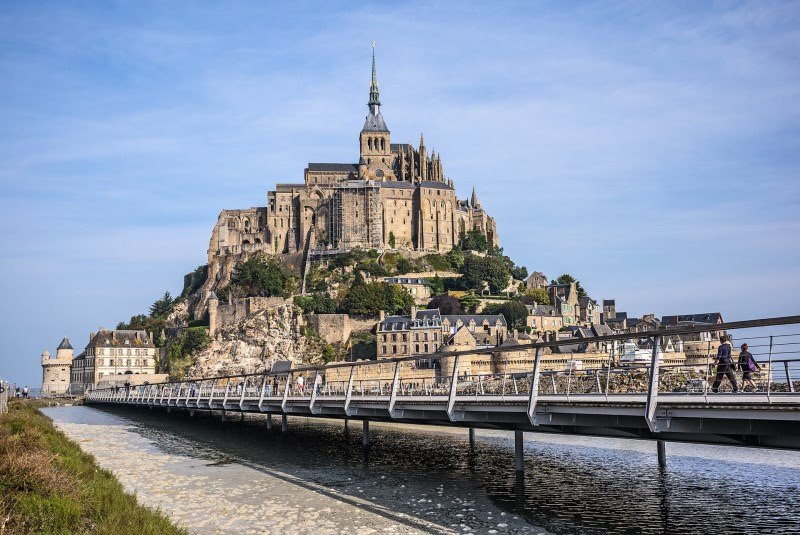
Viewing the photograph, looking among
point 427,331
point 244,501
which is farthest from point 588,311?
point 244,501

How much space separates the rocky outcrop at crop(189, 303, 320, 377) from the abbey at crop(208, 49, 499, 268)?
2489 cm

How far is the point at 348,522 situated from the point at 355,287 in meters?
93.0

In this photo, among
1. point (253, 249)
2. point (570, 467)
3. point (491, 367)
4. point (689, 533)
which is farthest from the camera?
point (253, 249)

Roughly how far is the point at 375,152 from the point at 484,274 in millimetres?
40442

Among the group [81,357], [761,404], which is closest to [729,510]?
[761,404]

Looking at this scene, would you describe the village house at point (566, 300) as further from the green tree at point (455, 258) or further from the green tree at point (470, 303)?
the green tree at point (455, 258)

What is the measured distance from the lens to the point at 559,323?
117250 millimetres

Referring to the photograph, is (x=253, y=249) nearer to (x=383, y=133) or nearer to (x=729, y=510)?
(x=383, y=133)

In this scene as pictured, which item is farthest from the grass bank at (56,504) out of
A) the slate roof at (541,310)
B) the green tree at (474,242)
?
the green tree at (474,242)

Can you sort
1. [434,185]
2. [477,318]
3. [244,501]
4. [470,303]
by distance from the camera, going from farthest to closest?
1. [434,185]
2. [470,303]
3. [477,318]
4. [244,501]

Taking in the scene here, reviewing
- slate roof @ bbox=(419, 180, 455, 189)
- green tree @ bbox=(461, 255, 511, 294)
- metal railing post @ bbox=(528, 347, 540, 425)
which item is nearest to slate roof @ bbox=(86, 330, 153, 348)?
green tree @ bbox=(461, 255, 511, 294)

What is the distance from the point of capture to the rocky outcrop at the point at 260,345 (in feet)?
355

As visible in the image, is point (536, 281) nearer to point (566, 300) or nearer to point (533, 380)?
point (566, 300)

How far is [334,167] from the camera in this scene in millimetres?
152500
